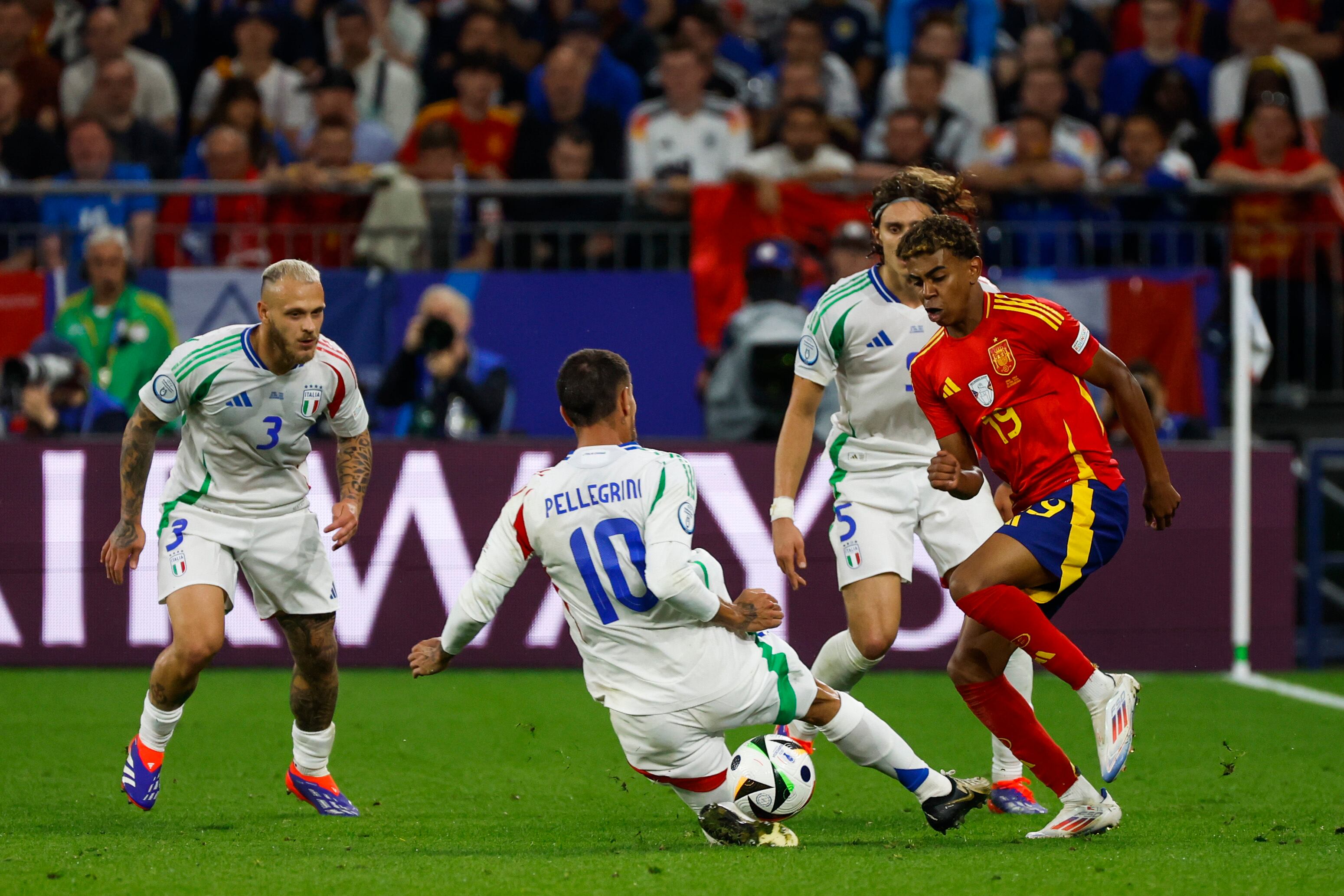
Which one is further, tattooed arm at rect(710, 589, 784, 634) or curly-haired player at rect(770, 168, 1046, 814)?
curly-haired player at rect(770, 168, 1046, 814)

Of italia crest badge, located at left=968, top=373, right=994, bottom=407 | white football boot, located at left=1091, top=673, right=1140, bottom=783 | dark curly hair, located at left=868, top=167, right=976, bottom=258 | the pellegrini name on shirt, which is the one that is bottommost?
white football boot, located at left=1091, top=673, right=1140, bottom=783

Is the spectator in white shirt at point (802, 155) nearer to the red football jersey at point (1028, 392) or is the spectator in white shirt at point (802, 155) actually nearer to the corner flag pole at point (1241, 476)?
the corner flag pole at point (1241, 476)

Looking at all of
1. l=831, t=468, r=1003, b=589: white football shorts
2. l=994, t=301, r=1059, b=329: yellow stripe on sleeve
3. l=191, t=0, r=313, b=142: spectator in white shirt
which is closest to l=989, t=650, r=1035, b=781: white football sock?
l=831, t=468, r=1003, b=589: white football shorts

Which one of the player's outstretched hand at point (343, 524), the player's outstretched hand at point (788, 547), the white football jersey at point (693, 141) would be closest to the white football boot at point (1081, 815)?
the player's outstretched hand at point (788, 547)

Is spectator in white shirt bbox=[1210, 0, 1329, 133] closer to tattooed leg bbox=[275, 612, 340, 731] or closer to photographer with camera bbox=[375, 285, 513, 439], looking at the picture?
photographer with camera bbox=[375, 285, 513, 439]

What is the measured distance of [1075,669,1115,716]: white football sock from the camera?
5422 mm

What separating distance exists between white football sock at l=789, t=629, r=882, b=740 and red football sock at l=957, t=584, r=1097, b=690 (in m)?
1.12

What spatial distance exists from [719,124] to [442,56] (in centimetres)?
282

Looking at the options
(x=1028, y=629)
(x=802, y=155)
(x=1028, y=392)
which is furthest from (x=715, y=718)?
(x=802, y=155)

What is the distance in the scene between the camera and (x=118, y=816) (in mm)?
6480

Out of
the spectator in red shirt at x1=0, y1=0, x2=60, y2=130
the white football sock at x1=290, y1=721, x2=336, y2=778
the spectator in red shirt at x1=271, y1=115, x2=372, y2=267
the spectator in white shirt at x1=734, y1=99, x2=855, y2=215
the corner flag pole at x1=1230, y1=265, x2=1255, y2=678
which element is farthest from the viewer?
the spectator in red shirt at x1=0, y1=0, x2=60, y2=130

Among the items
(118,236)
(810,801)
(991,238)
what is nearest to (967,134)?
(991,238)

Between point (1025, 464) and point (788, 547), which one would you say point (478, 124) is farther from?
point (1025, 464)

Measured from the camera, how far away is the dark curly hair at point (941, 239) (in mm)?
5668
